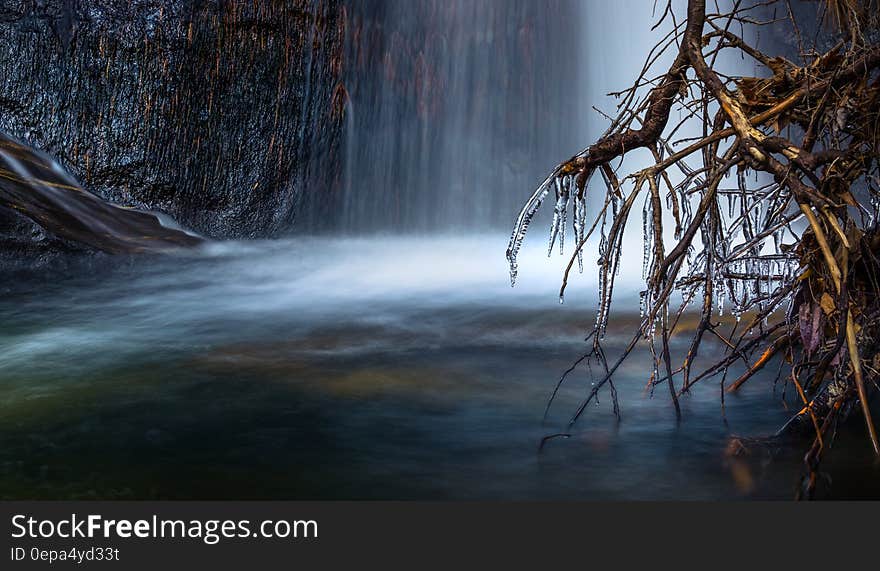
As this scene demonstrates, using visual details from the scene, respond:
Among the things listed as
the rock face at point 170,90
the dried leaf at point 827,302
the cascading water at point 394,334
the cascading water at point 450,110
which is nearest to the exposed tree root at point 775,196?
the dried leaf at point 827,302

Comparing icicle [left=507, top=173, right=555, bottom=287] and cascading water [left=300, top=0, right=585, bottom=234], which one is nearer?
icicle [left=507, top=173, right=555, bottom=287]

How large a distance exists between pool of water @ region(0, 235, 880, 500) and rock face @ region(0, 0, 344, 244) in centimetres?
266

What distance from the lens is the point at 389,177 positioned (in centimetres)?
1027

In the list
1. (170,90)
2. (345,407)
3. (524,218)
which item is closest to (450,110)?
(170,90)

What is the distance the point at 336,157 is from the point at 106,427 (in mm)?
6585

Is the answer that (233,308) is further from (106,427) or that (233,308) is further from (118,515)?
(118,515)

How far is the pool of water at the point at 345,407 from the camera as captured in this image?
297 cm

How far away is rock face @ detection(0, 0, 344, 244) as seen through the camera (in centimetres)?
897

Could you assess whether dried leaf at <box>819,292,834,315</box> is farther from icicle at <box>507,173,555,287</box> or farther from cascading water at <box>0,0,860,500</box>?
icicle at <box>507,173,555,287</box>

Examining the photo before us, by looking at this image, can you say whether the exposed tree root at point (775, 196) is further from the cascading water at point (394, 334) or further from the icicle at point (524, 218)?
the cascading water at point (394, 334)

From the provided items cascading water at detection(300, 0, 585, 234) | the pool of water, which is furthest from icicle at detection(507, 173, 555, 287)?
cascading water at detection(300, 0, 585, 234)

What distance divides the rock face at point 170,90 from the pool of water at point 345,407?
266cm

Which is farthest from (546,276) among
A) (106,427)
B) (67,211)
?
(106,427)

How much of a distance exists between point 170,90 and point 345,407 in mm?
6258
